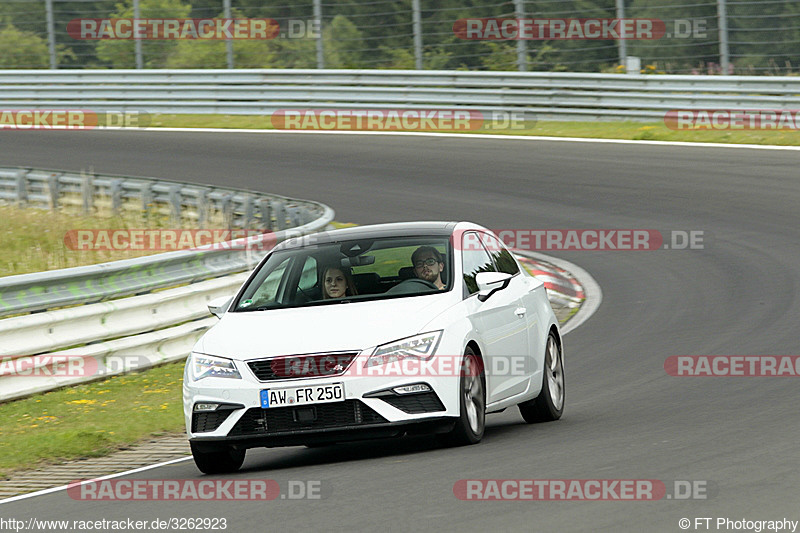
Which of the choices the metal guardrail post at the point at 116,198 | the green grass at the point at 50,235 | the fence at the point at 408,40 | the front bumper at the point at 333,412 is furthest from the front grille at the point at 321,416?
the fence at the point at 408,40

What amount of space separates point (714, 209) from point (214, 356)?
12.6 m

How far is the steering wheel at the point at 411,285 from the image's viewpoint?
8703mm

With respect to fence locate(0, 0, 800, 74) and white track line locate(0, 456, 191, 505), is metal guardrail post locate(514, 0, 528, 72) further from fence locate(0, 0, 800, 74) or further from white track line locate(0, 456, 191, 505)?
white track line locate(0, 456, 191, 505)

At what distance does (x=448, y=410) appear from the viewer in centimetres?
791

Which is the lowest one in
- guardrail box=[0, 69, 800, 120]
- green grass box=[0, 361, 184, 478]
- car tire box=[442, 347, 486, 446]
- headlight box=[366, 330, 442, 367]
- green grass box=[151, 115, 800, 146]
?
green grass box=[0, 361, 184, 478]

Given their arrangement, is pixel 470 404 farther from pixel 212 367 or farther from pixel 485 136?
pixel 485 136

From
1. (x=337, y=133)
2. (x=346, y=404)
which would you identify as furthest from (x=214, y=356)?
(x=337, y=133)

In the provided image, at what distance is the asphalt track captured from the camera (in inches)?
255

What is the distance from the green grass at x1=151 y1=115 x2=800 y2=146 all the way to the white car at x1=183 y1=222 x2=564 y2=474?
1602cm

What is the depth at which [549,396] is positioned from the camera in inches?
379

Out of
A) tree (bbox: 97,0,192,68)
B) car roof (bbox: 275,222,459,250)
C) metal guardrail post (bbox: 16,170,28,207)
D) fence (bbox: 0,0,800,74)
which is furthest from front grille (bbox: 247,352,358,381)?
tree (bbox: 97,0,192,68)

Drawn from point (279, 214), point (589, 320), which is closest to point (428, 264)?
point (589, 320)

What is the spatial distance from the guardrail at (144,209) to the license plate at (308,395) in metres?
4.27

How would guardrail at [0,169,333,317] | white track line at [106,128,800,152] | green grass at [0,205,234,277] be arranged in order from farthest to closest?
white track line at [106,128,800,152] → green grass at [0,205,234,277] → guardrail at [0,169,333,317]
